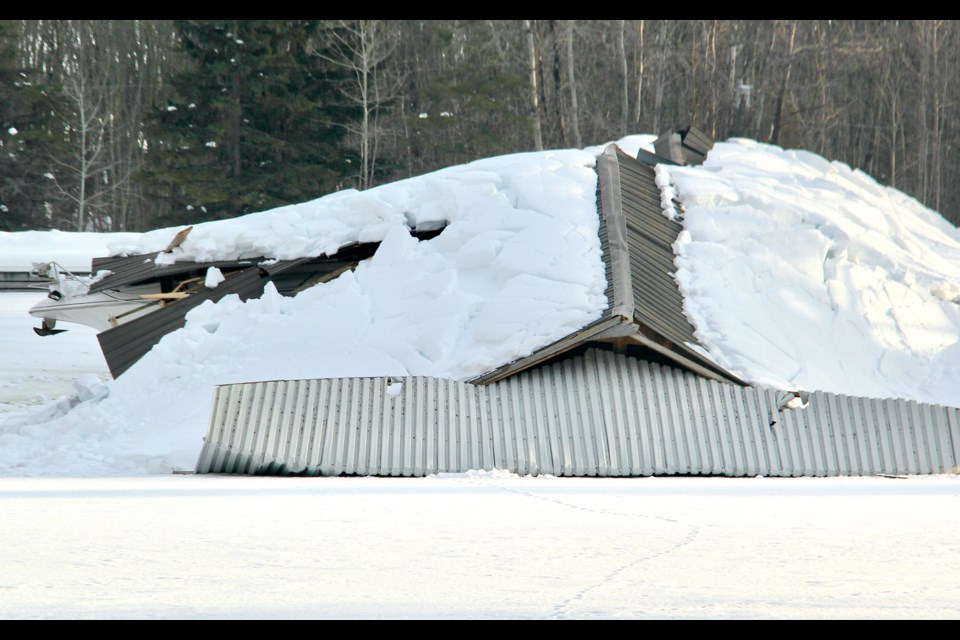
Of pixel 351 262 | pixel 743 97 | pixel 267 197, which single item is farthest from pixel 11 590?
pixel 743 97

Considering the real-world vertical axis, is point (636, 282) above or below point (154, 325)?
below

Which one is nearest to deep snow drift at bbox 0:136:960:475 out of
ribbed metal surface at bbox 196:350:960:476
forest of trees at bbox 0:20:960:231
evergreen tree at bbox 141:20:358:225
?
ribbed metal surface at bbox 196:350:960:476

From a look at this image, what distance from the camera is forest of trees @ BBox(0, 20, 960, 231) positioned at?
40.6m

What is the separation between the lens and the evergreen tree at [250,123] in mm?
40031

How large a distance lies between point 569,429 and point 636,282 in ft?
8.38

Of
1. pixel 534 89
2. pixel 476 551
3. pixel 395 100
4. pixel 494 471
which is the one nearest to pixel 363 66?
pixel 395 100

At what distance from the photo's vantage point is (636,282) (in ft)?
44.2

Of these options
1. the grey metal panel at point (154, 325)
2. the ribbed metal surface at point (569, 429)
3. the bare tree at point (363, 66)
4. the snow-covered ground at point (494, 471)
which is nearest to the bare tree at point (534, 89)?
the bare tree at point (363, 66)

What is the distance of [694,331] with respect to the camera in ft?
43.4

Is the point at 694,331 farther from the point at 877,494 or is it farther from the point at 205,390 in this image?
the point at 205,390

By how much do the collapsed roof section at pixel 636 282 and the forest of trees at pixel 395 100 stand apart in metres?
22.9

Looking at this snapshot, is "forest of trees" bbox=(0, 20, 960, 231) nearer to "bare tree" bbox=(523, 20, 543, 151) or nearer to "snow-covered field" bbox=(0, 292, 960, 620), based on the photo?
"bare tree" bbox=(523, 20, 543, 151)

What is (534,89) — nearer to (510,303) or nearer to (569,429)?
(510,303)
